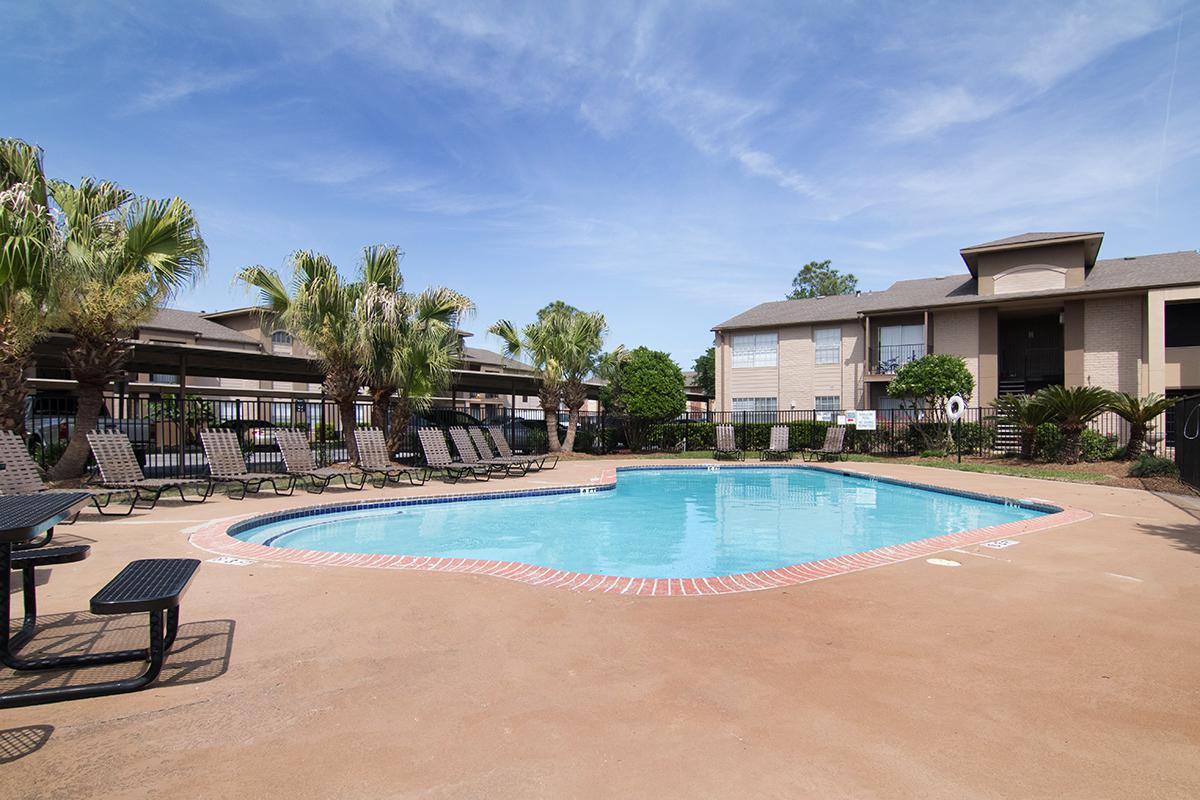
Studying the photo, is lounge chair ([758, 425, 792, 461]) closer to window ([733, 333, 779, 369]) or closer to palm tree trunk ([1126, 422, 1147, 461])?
palm tree trunk ([1126, 422, 1147, 461])

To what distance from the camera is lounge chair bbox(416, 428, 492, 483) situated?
13758 mm

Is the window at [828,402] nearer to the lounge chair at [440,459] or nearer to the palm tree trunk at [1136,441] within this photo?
the palm tree trunk at [1136,441]

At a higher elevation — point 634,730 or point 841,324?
point 841,324

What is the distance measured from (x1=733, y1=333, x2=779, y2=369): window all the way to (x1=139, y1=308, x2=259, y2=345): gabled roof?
78.1 feet

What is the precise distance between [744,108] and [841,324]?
1634 centimetres

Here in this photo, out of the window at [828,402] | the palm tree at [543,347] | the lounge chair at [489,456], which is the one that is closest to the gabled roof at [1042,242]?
the window at [828,402]

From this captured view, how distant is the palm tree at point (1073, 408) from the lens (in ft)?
52.0

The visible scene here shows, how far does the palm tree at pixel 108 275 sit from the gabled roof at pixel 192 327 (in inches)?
700

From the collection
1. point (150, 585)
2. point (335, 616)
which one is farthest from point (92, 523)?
point (150, 585)

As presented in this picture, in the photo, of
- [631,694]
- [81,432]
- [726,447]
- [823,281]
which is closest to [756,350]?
[726,447]

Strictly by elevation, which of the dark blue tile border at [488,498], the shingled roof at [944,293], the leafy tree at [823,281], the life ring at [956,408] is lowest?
the dark blue tile border at [488,498]

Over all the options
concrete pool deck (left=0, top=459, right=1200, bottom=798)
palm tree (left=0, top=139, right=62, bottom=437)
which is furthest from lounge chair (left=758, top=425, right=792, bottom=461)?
Result: palm tree (left=0, top=139, right=62, bottom=437)

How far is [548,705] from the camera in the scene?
2971 millimetres

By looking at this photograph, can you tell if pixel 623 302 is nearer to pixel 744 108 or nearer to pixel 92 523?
pixel 744 108
